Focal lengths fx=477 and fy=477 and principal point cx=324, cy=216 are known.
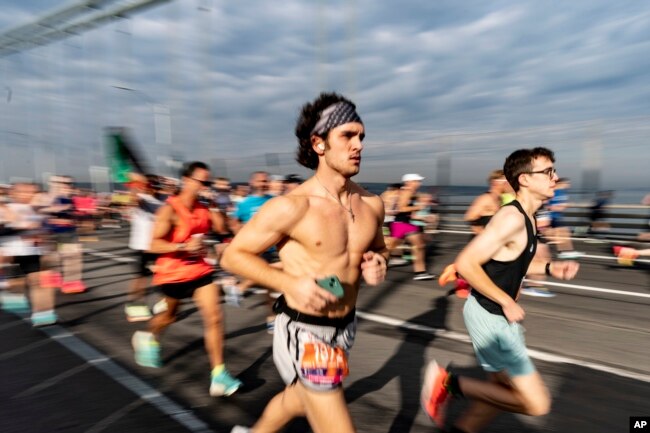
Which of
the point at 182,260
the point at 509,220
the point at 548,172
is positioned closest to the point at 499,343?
the point at 509,220

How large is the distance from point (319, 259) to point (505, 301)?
108 cm

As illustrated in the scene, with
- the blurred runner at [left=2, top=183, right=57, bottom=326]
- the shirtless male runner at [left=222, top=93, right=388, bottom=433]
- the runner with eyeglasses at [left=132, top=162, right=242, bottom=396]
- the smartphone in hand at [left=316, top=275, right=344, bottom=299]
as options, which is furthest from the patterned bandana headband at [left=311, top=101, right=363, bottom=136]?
the blurred runner at [left=2, top=183, right=57, bottom=326]

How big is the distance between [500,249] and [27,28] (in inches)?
1739

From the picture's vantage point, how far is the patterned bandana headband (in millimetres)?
2186

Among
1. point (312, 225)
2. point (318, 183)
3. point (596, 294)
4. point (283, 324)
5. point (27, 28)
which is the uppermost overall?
point (27, 28)

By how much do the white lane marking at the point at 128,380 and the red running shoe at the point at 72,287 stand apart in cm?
218

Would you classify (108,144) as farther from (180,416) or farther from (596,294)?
(596,294)

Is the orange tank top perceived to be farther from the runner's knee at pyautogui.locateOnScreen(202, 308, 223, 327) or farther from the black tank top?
the black tank top

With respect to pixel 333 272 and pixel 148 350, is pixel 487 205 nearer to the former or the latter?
pixel 148 350

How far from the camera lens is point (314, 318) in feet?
6.93

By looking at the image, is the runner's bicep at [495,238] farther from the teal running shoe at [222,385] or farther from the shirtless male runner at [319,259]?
the teal running shoe at [222,385]

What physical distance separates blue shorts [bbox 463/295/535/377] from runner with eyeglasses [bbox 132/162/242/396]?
214 cm

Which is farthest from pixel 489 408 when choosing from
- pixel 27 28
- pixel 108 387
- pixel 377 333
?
pixel 27 28

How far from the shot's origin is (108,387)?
12.6 ft
